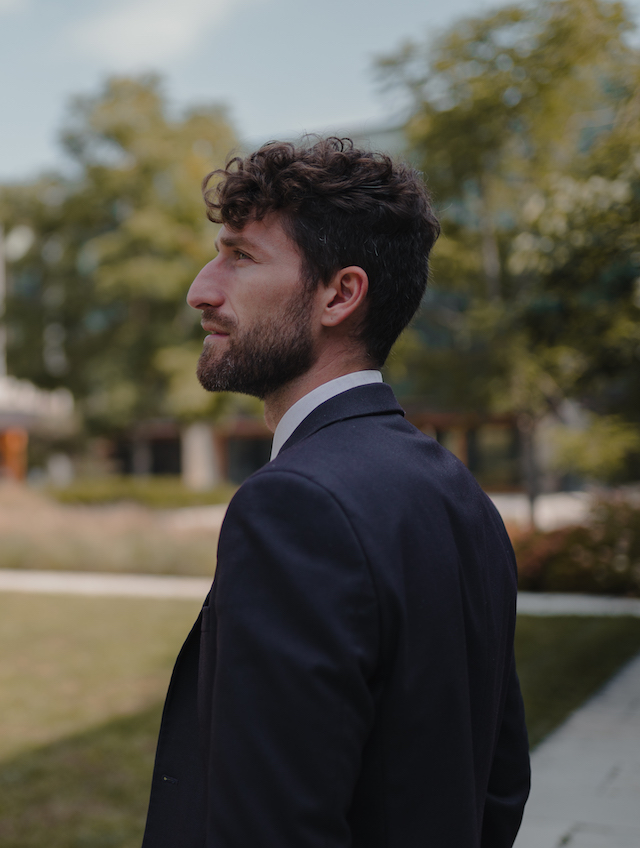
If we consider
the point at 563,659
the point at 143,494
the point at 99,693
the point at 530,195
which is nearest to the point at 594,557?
the point at 563,659

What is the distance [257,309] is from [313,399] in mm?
201

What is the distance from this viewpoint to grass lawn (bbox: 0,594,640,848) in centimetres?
456

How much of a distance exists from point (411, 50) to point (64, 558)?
10283 millimetres

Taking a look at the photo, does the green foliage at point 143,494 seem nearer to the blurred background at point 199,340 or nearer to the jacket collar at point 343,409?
the blurred background at point 199,340

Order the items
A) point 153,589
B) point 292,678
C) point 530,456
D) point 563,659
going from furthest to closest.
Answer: point 530,456
point 153,589
point 563,659
point 292,678

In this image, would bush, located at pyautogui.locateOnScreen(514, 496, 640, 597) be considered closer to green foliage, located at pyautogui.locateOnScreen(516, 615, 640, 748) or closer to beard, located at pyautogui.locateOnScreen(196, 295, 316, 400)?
green foliage, located at pyautogui.locateOnScreen(516, 615, 640, 748)

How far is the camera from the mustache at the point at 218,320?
1604 millimetres

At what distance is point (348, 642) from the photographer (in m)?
1.20

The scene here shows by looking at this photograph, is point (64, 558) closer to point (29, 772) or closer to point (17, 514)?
point (17, 514)

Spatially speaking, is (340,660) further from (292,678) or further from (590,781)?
(590,781)

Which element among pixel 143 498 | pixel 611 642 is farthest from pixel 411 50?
pixel 143 498

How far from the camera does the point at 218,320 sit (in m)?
1.62

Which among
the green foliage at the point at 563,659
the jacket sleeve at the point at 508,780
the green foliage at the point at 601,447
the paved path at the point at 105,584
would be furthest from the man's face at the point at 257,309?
the green foliage at the point at 601,447

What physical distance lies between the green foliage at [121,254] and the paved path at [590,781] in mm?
20688
